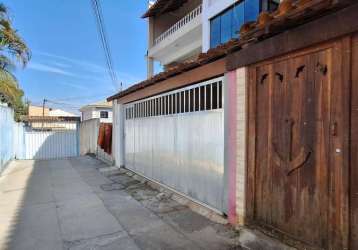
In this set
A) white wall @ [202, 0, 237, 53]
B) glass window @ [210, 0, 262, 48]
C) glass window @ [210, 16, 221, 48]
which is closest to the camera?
glass window @ [210, 0, 262, 48]

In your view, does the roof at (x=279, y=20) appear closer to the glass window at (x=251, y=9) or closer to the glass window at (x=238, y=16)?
the glass window at (x=251, y=9)

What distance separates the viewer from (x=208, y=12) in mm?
14180

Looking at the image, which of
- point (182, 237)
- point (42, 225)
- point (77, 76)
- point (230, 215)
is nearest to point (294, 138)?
point (230, 215)

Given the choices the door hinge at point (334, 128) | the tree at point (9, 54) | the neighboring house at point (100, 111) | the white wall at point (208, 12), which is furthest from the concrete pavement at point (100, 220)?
the neighboring house at point (100, 111)

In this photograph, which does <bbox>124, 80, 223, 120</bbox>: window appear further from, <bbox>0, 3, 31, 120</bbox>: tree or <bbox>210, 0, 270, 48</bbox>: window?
<bbox>0, 3, 31, 120</bbox>: tree

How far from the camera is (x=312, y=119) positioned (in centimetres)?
327

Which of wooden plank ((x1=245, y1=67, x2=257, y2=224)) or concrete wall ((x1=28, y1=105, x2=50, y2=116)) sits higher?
concrete wall ((x1=28, y1=105, x2=50, y2=116))

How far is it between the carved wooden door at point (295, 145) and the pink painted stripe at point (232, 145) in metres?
0.48

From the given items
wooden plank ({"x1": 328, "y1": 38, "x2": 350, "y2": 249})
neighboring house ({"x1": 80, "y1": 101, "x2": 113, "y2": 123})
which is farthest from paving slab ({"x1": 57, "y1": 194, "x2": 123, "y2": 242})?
neighboring house ({"x1": 80, "y1": 101, "x2": 113, "y2": 123})

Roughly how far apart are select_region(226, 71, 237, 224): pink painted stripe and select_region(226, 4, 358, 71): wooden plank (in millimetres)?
350

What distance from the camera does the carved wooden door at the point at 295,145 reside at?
3.14 meters

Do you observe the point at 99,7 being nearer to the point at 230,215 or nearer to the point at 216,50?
the point at 216,50

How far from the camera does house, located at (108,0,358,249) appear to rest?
9.52 ft

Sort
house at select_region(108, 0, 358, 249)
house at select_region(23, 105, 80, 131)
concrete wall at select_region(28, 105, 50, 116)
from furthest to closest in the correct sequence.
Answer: concrete wall at select_region(28, 105, 50, 116) → house at select_region(23, 105, 80, 131) → house at select_region(108, 0, 358, 249)
